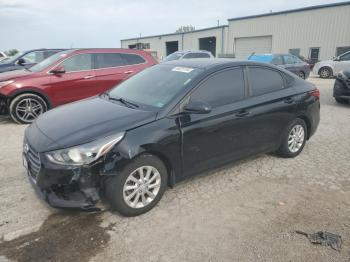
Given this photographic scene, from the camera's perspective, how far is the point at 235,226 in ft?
10.5

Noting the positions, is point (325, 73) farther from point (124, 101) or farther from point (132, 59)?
point (124, 101)

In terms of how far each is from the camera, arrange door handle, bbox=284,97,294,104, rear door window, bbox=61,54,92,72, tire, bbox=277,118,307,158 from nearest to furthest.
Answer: door handle, bbox=284,97,294,104 < tire, bbox=277,118,307,158 < rear door window, bbox=61,54,92,72

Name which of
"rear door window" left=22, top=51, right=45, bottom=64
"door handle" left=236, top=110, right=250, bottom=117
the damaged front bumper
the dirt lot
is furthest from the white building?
the damaged front bumper

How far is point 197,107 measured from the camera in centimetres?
341

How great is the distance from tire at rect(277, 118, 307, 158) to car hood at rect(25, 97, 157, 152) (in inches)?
95.2

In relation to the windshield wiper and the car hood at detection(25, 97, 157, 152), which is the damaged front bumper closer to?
the car hood at detection(25, 97, 157, 152)

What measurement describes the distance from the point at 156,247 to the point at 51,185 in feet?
3.79

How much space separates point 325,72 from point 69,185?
59.5 ft

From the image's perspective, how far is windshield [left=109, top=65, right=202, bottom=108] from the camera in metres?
3.68

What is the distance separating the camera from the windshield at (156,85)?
3678 millimetres

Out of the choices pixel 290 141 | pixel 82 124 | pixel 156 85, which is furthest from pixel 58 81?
pixel 290 141

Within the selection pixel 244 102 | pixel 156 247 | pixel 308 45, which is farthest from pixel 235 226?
pixel 308 45

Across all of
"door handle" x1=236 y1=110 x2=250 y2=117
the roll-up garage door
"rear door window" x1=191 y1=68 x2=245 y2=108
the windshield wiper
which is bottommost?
"door handle" x1=236 y1=110 x2=250 y2=117

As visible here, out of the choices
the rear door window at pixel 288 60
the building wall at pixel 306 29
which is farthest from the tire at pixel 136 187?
the building wall at pixel 306 29
